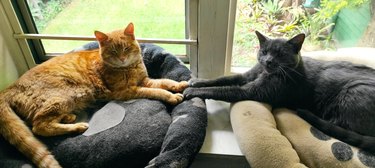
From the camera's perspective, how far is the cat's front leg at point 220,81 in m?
1.19

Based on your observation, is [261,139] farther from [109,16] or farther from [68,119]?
[109,16]

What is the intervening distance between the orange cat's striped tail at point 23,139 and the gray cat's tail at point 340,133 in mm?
920

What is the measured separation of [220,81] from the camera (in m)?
1.21

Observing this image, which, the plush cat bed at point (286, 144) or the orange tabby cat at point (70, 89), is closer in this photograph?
the plush cat bed at point (286, 144)

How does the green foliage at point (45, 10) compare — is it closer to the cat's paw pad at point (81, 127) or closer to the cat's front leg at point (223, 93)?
the cat's paw pad at point (81, 127)

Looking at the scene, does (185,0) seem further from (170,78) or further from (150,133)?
(150,133)

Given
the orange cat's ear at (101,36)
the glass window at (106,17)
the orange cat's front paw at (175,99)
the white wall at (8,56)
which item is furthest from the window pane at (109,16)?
the orange cat's front paw at (175,99)

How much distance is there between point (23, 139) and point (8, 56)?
2.07 ft

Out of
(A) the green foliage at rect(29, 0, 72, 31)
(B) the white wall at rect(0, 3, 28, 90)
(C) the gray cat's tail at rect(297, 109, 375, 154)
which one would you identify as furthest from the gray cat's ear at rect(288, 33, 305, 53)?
(B) the white wall at rect(0, 3, 28, 90)

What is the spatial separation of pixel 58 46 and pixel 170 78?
71 centimetres

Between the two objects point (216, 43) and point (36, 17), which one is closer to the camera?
point (216, 43)

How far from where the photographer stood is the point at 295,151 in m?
0.92

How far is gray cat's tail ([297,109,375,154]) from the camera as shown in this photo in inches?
35.2

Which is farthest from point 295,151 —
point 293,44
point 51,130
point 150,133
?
point 51,130
